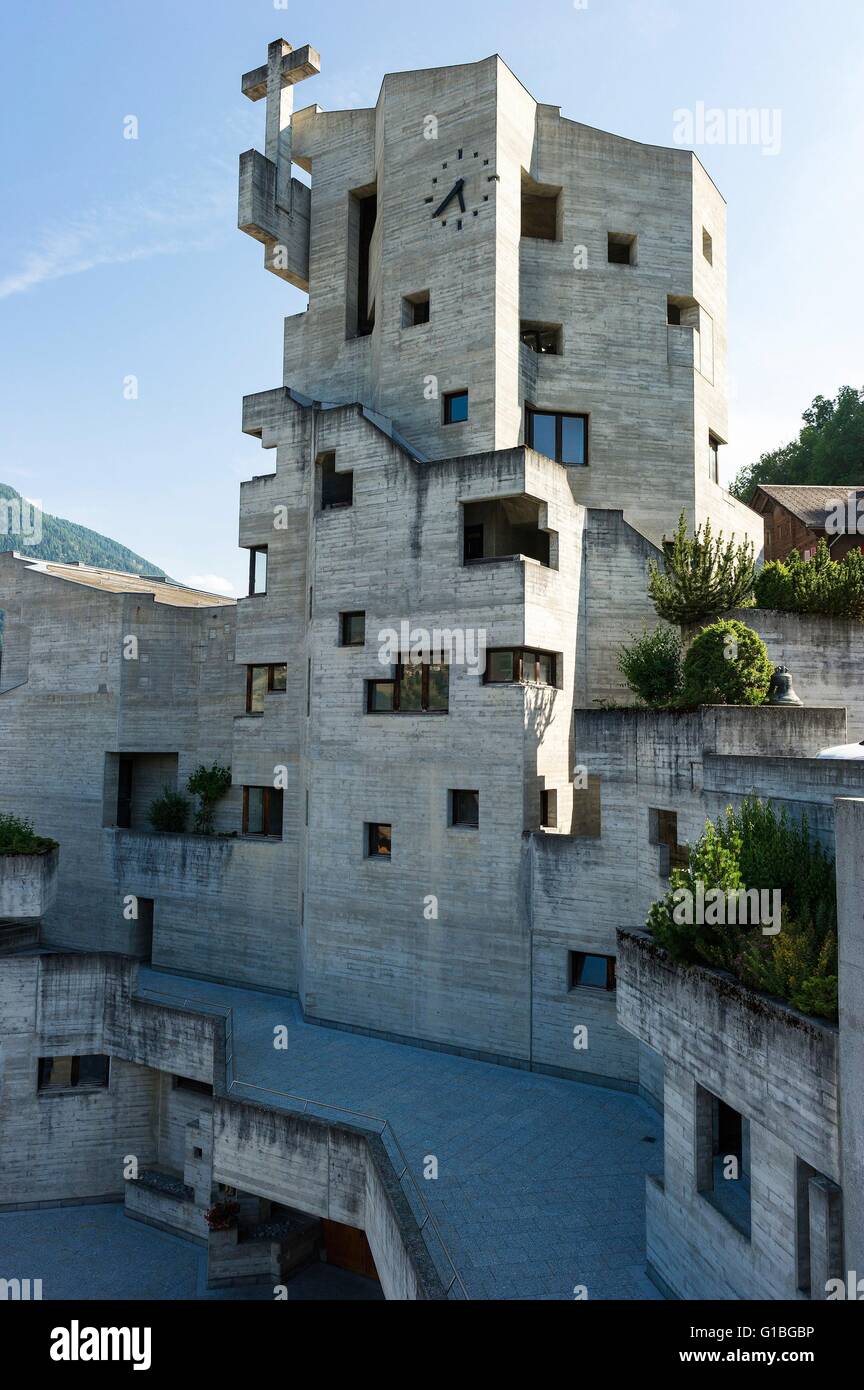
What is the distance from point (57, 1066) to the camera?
2512 centimetres

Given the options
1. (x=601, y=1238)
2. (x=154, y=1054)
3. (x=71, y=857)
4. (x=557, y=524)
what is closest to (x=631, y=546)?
(x=557, y=524)

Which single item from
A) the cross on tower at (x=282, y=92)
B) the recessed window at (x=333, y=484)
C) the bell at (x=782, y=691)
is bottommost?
the bell at (x=782, y=691)

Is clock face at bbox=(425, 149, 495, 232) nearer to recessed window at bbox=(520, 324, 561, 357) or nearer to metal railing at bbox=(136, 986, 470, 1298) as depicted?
recessed window at bbox=(520, 324, 561, 357)

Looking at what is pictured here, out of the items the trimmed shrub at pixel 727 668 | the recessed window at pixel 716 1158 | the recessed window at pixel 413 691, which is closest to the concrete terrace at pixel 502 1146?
the recessed window at pixel 716 1158

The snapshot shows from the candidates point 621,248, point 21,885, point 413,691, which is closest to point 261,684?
point 413,691

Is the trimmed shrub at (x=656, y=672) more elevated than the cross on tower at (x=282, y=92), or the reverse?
the cross on tower at (x=282, y=92)

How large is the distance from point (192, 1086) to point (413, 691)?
42.1ft

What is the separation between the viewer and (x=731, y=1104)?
11.1m

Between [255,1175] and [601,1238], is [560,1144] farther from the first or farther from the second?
[255,1175]

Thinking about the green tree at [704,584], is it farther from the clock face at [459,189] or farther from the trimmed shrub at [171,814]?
the trimmed shrub at [171,814]

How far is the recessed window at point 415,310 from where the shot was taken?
1024 inches

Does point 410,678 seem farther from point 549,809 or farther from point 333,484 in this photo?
point 333,484

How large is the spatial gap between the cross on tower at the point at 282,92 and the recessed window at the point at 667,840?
23490 mm
